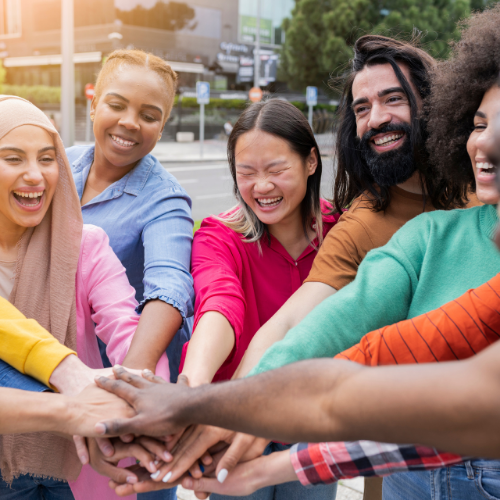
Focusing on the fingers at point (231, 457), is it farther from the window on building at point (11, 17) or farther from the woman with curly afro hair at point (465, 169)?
the window on building at point (11, 17)

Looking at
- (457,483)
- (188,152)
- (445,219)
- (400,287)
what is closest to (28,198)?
(400,287)

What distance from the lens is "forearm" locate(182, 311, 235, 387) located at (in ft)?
5.66

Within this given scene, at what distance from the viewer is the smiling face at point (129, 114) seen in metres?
2.40

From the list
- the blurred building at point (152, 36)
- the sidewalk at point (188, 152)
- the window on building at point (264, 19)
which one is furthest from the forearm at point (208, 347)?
the window on building at point (264, 19)

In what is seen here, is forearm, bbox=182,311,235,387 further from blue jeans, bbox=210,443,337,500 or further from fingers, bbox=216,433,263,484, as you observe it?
blue jeans, bbox=210,443,337,500

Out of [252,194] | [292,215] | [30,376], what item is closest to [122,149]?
[252,194]

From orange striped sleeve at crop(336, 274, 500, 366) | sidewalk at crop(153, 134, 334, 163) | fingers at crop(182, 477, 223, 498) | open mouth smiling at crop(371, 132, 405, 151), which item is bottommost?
sidewalk at crop(153, 134, 334, 163)

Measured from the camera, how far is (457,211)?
161 centimetres

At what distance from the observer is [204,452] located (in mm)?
1583

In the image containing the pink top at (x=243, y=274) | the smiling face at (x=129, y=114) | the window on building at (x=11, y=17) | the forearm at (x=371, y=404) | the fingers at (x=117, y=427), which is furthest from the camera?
the window on building at (x=11, y=17)

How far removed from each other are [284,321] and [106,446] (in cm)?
68

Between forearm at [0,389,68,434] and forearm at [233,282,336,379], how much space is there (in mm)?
568

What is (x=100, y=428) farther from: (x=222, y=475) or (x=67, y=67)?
(x=67, y=67)

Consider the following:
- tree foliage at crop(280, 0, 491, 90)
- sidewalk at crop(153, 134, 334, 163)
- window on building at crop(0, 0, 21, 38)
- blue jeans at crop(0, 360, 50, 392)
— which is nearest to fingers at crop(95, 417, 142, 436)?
blue jeans at crop(0, 360, 50, 392)
